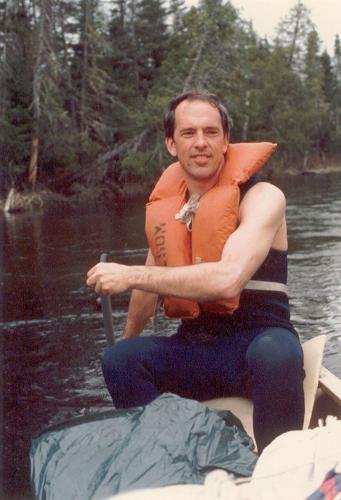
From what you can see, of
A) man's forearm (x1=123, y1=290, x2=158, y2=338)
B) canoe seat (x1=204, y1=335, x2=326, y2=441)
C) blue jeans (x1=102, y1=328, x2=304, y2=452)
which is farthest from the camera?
man's forearm (x1=123, y1=290, x2=158, y2=338)

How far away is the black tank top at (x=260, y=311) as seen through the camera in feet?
8.58

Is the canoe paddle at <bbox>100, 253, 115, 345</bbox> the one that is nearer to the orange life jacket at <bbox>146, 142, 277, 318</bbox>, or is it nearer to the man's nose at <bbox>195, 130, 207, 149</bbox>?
the orange life jacket at <bbox>146, 142, 277, 318</bbox>

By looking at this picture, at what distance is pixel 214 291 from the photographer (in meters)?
2.40

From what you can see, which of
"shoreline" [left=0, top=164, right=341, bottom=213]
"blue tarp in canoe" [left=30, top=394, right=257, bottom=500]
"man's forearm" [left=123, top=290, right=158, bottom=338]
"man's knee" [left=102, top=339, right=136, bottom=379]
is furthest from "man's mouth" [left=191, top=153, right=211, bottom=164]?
"shoreline" [left=0, top=164, right=341, bottom=213]

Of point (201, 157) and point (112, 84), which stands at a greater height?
point (112, 84)

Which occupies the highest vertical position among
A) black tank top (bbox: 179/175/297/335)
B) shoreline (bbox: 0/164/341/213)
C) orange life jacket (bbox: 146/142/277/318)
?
orange life jacket (bbox: 146/142/277/318)

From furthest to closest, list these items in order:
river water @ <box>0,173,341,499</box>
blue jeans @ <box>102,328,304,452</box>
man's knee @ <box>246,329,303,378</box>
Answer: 1. river water @ <box>0,173,341,499</box>
2. blue jeans @ <box>102,328,304,452</box>
3. man's knee @ <box>246,329,303,378</box>

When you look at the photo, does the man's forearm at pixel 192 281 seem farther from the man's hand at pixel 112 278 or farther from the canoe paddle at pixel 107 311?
the canoe paddle at pixel 107 311

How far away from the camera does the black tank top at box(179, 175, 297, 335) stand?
262cm

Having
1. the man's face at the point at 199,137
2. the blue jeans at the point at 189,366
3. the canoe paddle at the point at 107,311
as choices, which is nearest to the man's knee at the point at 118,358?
the blue jeans at the point at 189,366

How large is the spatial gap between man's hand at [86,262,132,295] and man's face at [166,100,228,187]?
0.59 m

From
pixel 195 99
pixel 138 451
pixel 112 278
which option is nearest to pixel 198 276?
pixel 112 278

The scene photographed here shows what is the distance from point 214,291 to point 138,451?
64 centimetres

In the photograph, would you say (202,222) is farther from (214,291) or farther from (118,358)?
(118,358)
